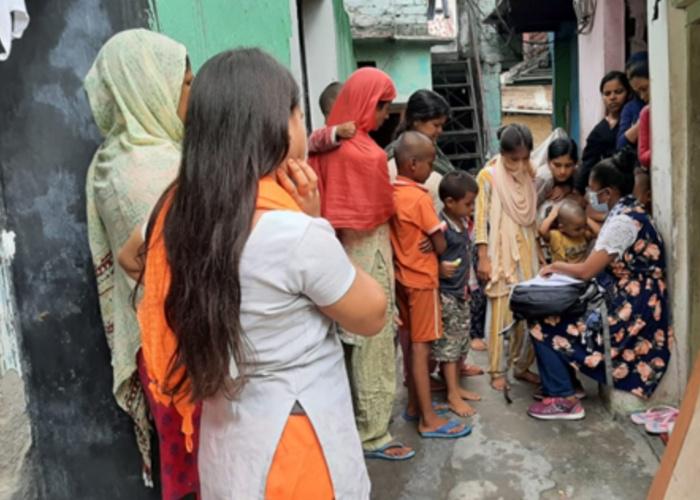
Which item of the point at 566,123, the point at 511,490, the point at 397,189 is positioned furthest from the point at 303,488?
the point at 566,123

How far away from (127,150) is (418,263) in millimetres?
1742

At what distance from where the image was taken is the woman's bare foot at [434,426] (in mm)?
3297

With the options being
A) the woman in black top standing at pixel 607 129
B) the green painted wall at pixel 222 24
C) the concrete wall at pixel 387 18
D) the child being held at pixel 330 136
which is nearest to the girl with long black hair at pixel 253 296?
the green painted wall at pixel 222 24

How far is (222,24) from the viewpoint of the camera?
3.27m

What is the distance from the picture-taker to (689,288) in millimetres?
3029

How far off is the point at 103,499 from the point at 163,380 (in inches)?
41.2

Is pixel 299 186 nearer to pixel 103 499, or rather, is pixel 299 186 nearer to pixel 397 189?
pixel 103 499

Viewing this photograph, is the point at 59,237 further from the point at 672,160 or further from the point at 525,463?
the point at 672,160

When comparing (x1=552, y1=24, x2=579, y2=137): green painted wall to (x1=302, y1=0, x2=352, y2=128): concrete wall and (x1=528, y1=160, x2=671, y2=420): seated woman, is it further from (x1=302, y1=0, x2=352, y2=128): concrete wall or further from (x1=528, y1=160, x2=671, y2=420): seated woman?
(x1=528, y1=160, x2=671, y2=420): seated woman

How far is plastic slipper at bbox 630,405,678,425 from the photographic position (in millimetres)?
3182

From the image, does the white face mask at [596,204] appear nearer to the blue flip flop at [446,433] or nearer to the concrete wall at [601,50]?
the blue flip flop at [446,433]

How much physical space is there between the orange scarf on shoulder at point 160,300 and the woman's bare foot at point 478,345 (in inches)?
140

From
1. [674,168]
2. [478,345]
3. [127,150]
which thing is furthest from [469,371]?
[127,150]

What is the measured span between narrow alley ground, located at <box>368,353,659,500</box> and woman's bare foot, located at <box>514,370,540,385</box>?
43cm
